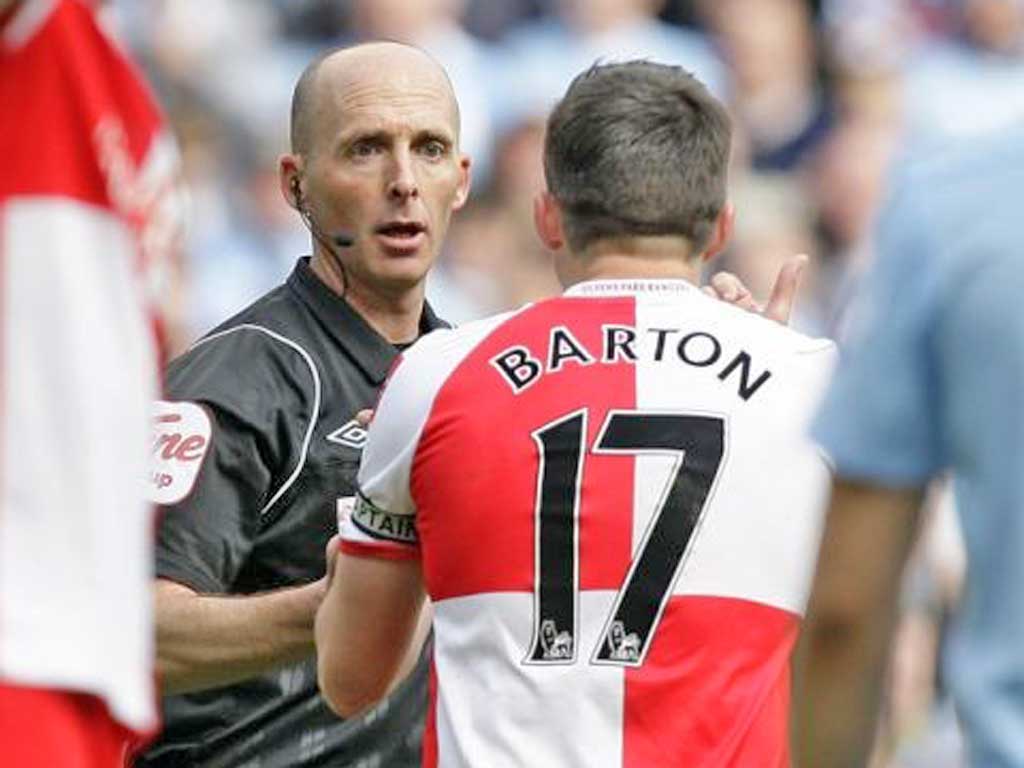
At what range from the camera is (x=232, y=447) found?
5.70 meters

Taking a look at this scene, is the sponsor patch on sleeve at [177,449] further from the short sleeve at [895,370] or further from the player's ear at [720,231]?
the short sleeve at [895,370]

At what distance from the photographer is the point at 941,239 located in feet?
11.8

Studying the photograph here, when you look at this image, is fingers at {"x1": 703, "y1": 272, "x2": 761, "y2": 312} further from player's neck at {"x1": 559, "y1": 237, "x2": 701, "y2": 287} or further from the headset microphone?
the headset microphone

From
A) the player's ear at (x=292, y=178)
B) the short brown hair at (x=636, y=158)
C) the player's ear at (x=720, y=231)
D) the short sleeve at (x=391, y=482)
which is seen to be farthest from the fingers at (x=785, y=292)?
the player's ear at (x=292, y=178)

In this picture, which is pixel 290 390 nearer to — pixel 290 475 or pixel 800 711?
pixel 290 475

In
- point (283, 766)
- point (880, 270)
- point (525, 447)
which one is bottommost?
point (283, 766)

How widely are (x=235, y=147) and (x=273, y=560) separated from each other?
8521 millimetres

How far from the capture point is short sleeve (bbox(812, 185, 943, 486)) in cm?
361

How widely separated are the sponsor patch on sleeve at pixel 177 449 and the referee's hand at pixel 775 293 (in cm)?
98

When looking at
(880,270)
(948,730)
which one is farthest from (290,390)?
(948,730)

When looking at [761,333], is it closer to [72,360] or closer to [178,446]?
[178,446]

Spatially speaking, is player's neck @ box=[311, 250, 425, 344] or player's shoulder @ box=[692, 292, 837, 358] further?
player's neck @ box=[311, 250, 425, 344]

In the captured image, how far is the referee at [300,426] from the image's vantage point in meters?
5.60

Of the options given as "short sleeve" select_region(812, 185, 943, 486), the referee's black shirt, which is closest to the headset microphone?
the referee's black shirt
